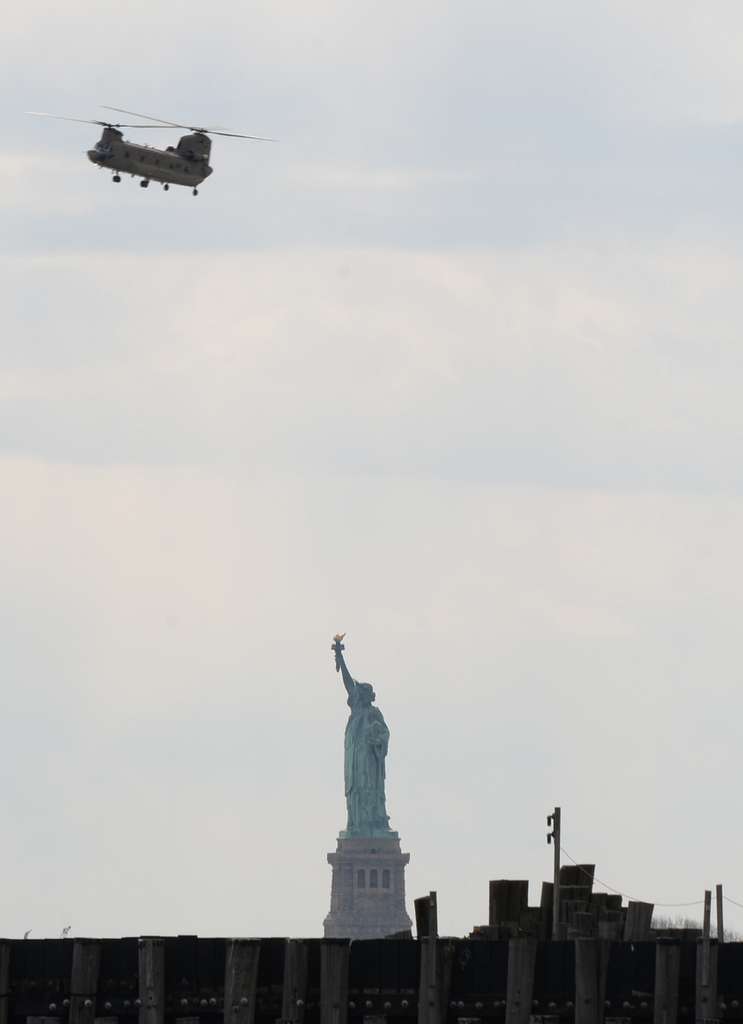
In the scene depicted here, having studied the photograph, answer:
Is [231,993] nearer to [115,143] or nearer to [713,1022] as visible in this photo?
[713,1022]

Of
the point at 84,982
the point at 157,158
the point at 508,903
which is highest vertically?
the point at 157,158

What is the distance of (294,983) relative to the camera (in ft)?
137

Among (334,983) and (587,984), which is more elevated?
(587,984)

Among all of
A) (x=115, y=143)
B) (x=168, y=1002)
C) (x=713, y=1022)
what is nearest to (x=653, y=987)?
(x=713, y=1022)

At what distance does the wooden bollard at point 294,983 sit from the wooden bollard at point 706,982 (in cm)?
539

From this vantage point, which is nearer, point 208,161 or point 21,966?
point 21,966

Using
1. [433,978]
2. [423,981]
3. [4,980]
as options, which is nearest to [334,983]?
[423,981]

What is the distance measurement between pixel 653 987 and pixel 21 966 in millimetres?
8820

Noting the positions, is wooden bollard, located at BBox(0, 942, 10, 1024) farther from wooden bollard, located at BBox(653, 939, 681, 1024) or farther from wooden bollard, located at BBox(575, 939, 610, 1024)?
wooden bollard, located at BBox(653, 939, 681, 1024)

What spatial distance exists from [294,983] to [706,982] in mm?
5614

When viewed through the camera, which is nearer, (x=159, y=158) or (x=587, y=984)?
(x=587, y=984)

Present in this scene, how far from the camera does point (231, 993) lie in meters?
41.8

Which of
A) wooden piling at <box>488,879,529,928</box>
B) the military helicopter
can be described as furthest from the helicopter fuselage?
wooden piling at <box>488,879,529,928</box>

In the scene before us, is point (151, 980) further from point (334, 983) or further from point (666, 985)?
point (666, 985)
